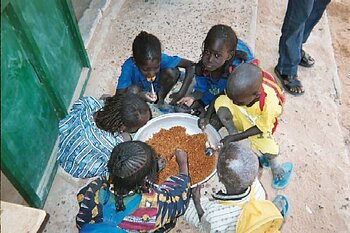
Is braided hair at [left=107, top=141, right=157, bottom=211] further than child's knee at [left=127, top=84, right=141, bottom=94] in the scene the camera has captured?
No

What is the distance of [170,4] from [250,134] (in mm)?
2095

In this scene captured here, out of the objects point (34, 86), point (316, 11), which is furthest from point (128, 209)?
point (316, 11)

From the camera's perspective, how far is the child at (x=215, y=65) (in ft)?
8.06

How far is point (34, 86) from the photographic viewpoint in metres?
2.47

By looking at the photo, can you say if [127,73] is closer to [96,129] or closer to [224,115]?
[96,129]

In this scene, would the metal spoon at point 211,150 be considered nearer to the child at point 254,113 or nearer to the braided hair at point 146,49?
the child at point 254,113

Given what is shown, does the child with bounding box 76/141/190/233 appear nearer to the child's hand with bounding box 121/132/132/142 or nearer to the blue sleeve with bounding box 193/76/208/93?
the child's hand with bounding box 121/132/132/142

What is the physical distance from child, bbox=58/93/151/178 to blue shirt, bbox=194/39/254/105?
26.0 inches

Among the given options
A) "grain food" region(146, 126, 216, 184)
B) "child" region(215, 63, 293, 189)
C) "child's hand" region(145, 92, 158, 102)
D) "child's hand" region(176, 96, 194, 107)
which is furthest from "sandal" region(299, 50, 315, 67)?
"child's hand" region(145, 92, 158, 102)


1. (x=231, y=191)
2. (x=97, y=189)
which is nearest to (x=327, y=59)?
(x=231, y=191)

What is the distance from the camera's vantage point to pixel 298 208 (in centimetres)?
263

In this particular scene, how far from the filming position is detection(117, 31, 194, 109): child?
2545 millimetres

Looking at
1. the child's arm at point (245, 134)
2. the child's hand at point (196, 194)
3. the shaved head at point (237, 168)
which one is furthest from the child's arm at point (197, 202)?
the child's arm at point (245, 134)

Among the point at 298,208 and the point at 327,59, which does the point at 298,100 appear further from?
the point at 298,208
